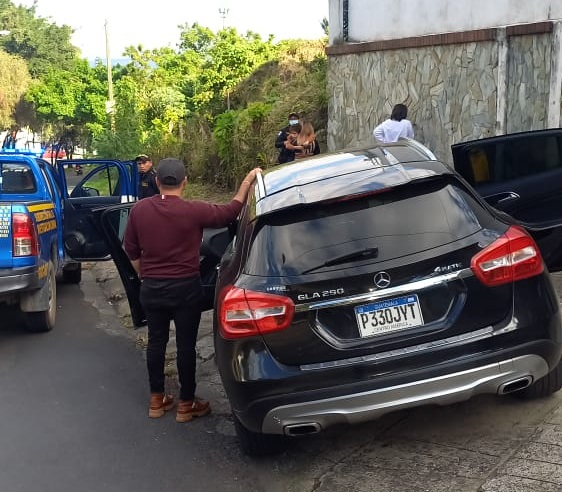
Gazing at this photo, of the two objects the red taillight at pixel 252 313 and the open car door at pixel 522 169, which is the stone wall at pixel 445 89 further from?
the red taillight at pixel 252 313

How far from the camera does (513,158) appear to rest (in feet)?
20.4

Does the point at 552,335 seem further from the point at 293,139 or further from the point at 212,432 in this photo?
the point at 293,139

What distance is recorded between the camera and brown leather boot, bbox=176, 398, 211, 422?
16.9 ft

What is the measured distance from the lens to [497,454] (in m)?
4.04

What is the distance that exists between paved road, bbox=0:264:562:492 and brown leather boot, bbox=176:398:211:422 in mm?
57

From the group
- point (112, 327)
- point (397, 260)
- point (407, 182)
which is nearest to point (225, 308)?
point (397, 260)

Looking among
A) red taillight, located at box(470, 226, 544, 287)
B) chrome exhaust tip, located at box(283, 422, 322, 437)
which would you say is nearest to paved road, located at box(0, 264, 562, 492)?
chrome exhaust tip, located at box(283, 422, 322, 437)

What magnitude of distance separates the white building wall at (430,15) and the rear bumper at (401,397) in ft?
23.3

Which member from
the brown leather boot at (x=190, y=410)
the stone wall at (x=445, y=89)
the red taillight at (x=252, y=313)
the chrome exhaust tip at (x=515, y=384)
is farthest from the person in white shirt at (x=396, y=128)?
the red taillight at (x=252, y=313)

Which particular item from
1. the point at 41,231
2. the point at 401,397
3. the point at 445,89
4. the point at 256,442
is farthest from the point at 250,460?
the point at 445,89

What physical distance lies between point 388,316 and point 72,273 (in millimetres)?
7467

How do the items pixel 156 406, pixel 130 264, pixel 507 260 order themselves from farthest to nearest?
pixel 130 264
pixel 156 406
pixel 507 260

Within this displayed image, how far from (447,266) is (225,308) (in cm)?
114

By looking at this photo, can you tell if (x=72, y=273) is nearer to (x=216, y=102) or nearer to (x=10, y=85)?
(x=216, y=102)
